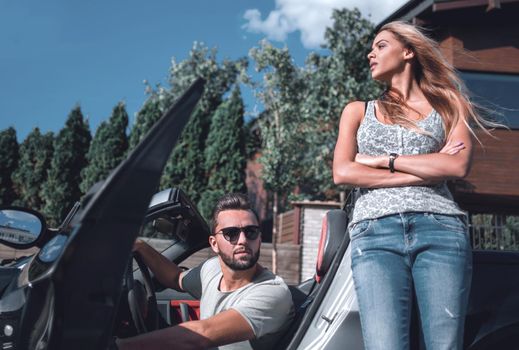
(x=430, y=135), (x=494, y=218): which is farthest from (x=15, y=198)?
(x=430, y=135)

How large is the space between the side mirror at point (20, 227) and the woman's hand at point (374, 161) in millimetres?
1153

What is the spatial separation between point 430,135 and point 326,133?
13.4 m

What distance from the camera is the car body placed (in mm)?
1319

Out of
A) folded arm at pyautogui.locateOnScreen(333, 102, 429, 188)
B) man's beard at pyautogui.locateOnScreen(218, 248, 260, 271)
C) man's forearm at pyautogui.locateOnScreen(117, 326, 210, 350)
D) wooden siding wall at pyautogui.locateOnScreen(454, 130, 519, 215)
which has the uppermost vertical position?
wooden siding wall at pyautogui.locateOnScreen(454, 130, 519, 215)

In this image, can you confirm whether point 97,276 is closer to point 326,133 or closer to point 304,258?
point 304,258

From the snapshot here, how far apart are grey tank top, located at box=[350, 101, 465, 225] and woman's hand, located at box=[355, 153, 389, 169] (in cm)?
3

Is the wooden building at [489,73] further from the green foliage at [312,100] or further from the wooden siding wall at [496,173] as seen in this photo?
the green foliage at [312,100]

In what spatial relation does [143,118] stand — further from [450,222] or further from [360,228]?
[450,222]

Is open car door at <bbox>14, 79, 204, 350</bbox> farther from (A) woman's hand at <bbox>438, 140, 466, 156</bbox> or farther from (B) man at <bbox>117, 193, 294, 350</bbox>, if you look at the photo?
(A) woman's hand at <bbox>438, 140, 466, 156</bbox>

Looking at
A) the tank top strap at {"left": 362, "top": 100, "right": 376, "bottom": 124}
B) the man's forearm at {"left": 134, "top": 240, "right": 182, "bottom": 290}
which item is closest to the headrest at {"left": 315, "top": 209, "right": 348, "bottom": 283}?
the tank top strap at {"left": 362, "top": 100, "right": 376, "bottom": 124}

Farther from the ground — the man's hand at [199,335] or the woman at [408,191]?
the woman at [408,191]

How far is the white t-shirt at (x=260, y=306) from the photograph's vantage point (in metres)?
2.08

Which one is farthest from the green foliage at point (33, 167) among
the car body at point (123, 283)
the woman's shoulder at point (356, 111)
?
the woman's shoulder at point (356, 111)

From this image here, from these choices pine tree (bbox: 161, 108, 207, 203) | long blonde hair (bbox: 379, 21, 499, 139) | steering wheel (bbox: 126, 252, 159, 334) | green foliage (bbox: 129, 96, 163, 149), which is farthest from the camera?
green foliage (bbox: 129, 96, 163, 149)
